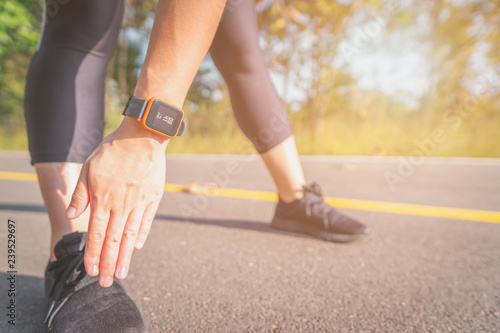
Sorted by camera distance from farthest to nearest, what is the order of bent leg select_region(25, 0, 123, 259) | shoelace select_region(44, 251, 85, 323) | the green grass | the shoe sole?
the green grass, the shoe sole, bent leg select_region(25, 0, 123, 259), shoelace select_region(44, 251, 85, 323)

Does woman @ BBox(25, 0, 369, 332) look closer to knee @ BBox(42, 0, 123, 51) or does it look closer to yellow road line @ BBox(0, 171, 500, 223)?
knee @ BBox(42, 0, 123, 51)

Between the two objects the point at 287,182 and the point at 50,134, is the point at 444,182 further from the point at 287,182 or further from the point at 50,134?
the point at 50,134

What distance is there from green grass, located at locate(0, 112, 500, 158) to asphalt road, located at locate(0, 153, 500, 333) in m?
5.25

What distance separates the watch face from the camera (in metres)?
0.61

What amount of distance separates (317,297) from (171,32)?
0.80 meters

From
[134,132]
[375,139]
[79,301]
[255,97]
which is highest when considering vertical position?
[255,97]

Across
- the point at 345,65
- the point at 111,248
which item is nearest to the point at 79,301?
the point at 111,248

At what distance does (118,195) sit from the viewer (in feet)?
1.90

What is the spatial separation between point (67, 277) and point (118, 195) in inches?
16.4

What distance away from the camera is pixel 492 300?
2.94 ft

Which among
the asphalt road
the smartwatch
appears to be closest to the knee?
the smartwatch

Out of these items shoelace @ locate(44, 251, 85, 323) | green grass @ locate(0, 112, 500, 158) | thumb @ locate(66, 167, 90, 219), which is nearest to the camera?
thumb @ locate(66, 167, 90, 219)

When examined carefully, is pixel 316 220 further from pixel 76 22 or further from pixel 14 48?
pixel 14 48

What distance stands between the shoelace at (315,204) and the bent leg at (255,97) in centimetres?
4
